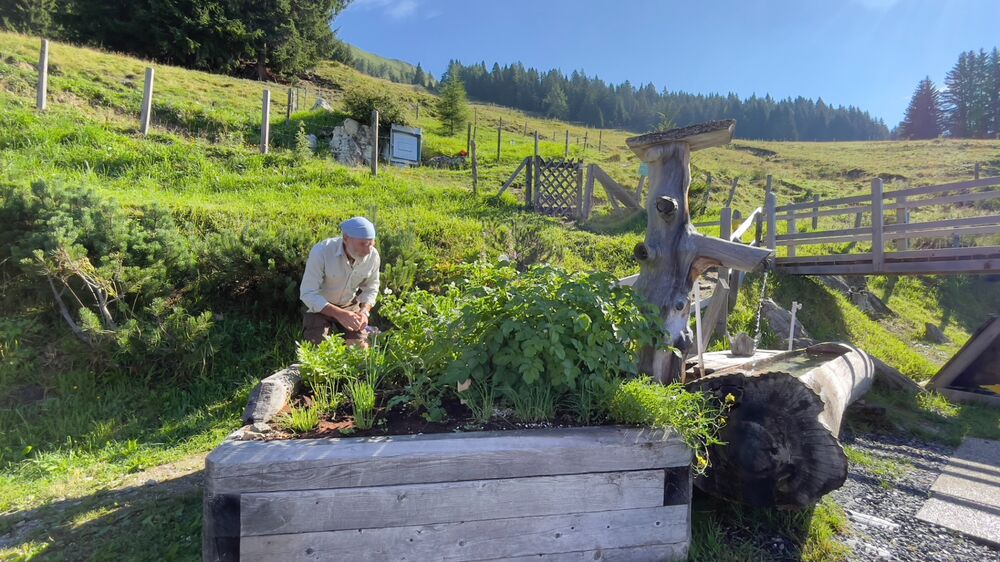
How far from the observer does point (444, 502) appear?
2045mm

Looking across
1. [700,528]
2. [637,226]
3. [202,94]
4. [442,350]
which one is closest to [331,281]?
[442,350]

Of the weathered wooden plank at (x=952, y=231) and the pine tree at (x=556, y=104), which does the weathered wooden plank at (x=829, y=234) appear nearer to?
the weathered wooden plank at (x=952, y=231)

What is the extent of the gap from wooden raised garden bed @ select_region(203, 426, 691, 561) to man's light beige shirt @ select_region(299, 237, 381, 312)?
71.0 inches

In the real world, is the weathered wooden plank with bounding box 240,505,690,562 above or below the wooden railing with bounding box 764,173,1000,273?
below

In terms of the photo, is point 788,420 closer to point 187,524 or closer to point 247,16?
point 187,524

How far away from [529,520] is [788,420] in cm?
152

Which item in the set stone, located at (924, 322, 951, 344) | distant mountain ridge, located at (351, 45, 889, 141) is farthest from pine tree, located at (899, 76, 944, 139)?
stone, located at (924, 322, 951, 344)

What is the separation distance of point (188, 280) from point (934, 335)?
12803 millimetres

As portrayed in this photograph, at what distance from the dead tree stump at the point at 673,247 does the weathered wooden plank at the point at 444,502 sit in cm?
89

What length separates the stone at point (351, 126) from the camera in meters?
19.6

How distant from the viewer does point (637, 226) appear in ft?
39.2

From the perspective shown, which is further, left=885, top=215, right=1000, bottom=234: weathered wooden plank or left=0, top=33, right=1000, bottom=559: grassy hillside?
left=885, top=215, right=1000, bottom=234: weathered wooden plank

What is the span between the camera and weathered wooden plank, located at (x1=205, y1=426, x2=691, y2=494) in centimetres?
194

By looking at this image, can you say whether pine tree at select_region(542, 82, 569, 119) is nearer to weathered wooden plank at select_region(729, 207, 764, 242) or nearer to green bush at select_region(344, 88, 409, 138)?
green bush at select_region(344, 88, 409, 138)
